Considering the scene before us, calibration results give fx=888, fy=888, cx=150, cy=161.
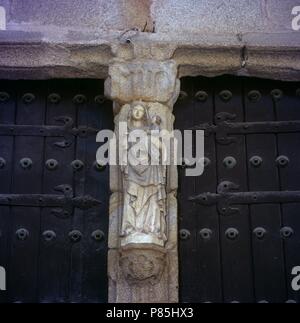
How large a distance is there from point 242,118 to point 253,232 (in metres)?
0.64

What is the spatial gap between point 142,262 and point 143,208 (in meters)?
0.26

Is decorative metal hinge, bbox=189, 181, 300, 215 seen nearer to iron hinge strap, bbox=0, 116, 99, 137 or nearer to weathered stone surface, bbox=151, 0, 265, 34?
iron hinge strap, bbox=0, 116, 99, 137

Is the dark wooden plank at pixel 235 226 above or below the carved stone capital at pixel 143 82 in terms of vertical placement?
below

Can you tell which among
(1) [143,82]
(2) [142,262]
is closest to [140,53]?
(1) [143,82]

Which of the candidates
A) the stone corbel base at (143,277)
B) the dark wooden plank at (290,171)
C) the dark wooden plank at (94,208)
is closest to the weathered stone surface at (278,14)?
the dark wooden plank at (290,171)

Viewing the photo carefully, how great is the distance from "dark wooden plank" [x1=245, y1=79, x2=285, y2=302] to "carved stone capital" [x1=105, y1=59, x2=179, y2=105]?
48 cm

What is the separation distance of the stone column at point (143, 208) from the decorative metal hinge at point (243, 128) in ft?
0.85

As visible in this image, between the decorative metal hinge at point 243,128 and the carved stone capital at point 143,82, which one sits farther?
the decorative metal hinge at point 243,128

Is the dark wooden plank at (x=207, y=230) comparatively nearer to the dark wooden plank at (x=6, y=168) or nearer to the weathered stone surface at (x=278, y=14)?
the weathered stone surface at (x=278, y=14)

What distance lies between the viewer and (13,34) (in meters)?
4.68

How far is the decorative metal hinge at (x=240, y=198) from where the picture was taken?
455cm

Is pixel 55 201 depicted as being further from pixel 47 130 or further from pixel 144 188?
pixel 144 188
